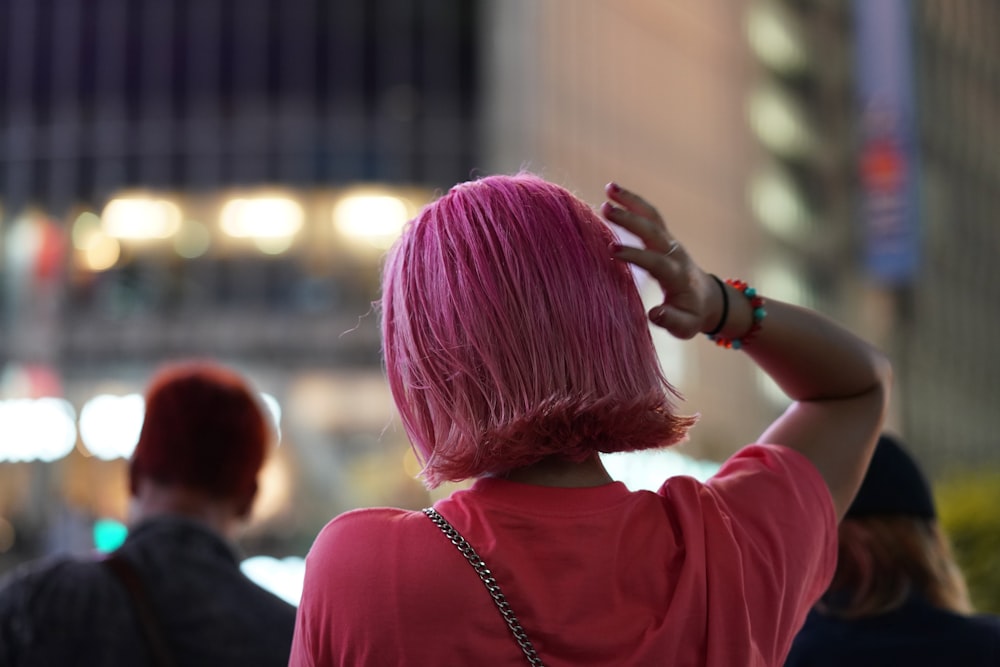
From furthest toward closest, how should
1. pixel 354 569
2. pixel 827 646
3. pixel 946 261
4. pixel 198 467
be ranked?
pixel 946 261 → pixel 198 467 → pixel 827 646 → pixel 354 569

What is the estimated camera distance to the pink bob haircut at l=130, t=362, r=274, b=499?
2.89 meters

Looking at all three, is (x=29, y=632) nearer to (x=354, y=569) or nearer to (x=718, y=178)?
→ (x=354, y=569)

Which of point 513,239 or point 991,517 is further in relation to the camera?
point 991,517

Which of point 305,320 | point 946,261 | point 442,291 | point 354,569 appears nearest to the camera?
point 354,569

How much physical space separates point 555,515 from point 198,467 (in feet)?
5.05

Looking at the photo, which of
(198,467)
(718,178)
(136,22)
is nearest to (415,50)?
(136,22)

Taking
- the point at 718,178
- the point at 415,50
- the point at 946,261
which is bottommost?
the point at 946,261

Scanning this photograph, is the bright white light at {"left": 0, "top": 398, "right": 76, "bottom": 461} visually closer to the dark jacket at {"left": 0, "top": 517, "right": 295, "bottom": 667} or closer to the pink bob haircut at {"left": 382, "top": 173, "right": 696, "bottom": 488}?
the dark jacket at {"left": 0, "top": 517, "right": 295, "bottom": 667}

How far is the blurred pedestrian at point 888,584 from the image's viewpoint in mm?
2555

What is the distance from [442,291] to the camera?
1589 mm

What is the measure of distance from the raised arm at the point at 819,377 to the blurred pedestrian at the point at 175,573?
1368mm

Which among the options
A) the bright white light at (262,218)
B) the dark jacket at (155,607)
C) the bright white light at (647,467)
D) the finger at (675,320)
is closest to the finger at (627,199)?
the finger at (675,320)

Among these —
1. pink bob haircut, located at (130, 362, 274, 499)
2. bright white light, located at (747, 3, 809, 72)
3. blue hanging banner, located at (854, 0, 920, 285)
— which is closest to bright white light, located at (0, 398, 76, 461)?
blue hanging banner, located at (854, 0, 920, 285)

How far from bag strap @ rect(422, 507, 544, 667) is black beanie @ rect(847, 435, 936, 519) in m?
1.29
